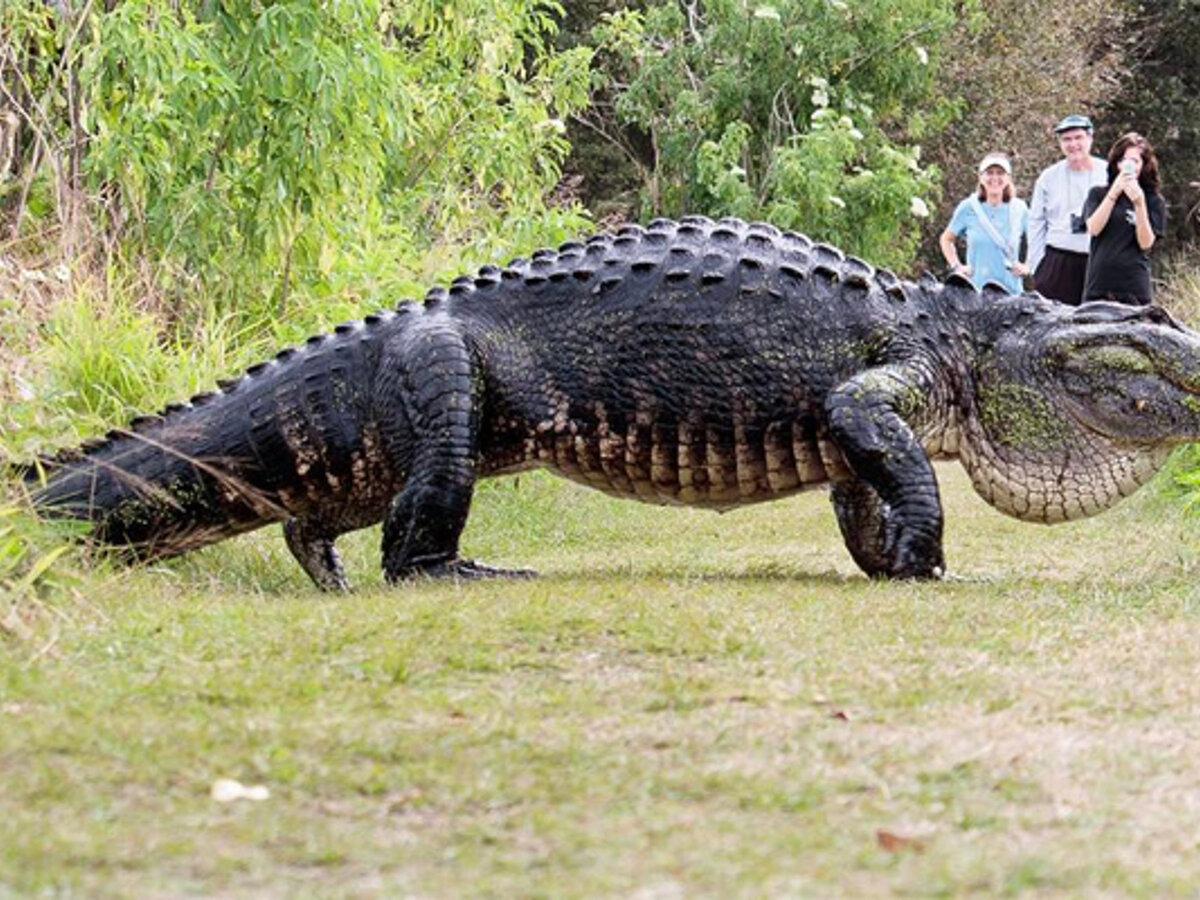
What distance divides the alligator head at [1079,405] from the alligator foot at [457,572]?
188 cm

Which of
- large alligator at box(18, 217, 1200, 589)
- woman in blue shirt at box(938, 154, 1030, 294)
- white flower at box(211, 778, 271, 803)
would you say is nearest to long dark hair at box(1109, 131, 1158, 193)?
woman in blue shirt at box(938, 154, 1030, 294)

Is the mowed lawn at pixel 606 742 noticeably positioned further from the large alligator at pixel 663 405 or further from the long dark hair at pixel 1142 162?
the long dark hair at pixel 1142 162

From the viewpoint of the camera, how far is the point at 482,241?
38.9ft

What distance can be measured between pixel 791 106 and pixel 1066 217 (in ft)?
27.8

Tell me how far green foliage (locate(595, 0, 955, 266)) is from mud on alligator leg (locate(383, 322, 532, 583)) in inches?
423

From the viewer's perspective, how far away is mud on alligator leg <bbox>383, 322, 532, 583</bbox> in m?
6.76

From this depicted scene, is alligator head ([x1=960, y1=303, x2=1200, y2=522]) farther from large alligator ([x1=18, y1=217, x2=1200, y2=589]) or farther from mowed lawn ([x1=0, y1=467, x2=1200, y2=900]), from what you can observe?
mowed lawn ([x1=0, y1=467, x2=1200, y2=900])

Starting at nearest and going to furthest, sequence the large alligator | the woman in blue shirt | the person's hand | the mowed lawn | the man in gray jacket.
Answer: the mowed lawn
the large alligator
the person's hand
the man in gray jacket
the woman in blue shirt

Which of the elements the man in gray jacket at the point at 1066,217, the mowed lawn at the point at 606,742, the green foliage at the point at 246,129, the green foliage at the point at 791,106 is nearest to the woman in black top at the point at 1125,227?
the man in gray jacket at the point at 1066,217

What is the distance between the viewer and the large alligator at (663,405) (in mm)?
6816

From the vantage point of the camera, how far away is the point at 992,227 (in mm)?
12484

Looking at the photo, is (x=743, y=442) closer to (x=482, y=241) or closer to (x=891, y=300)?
(x=891, y=300)

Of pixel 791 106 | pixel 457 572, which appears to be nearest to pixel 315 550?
pixel 457 572

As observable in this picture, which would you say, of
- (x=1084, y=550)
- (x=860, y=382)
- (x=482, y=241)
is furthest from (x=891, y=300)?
(x=482, y=241)
